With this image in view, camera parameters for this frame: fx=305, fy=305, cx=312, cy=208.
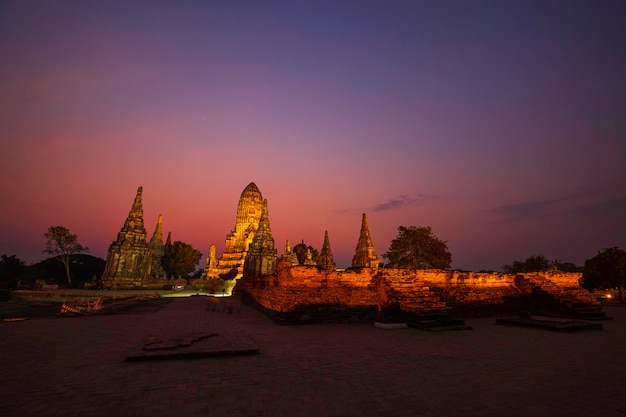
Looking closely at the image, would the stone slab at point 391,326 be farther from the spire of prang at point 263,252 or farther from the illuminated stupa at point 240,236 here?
the illuminated stupa at point 240,236

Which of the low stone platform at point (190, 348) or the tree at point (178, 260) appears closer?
the low stone platform at point (190, 348)

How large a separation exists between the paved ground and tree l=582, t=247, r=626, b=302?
34.5m

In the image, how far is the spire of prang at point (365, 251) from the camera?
40.3 meters

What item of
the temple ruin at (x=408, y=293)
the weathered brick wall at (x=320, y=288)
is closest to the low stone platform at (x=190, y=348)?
the weathered brick wall at (x=320, y=288)

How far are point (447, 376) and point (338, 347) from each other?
2768mm

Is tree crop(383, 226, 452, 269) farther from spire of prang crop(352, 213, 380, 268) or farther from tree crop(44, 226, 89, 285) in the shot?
tree crop(44, 226, 89, 285)

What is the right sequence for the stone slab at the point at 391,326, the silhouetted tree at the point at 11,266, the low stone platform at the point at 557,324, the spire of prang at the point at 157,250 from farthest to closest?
1. the spire of prang at the point at 157,250
2. the silhouetted tree at the point at 11,266
3. the stone slab at the point at 391,326
4. the low stone platform at the point at 557,324

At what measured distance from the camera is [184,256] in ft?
184

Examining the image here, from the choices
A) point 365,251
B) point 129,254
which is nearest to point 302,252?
point 365,251

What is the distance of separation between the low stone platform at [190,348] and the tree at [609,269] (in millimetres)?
42801

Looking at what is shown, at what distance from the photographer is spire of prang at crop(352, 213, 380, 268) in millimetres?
40341

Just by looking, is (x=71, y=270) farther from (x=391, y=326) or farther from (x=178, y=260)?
(x=391, y=326)

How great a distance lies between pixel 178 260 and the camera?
5578cm

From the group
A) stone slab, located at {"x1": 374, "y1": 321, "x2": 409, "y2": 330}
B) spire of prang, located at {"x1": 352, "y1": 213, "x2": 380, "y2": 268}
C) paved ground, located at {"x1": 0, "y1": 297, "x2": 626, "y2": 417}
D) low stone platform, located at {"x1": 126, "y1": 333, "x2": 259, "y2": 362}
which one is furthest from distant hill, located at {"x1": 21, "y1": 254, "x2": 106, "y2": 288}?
stone slab, located at {"x1": 374, "y1": 321, "x2": 409, "y2": 330}
